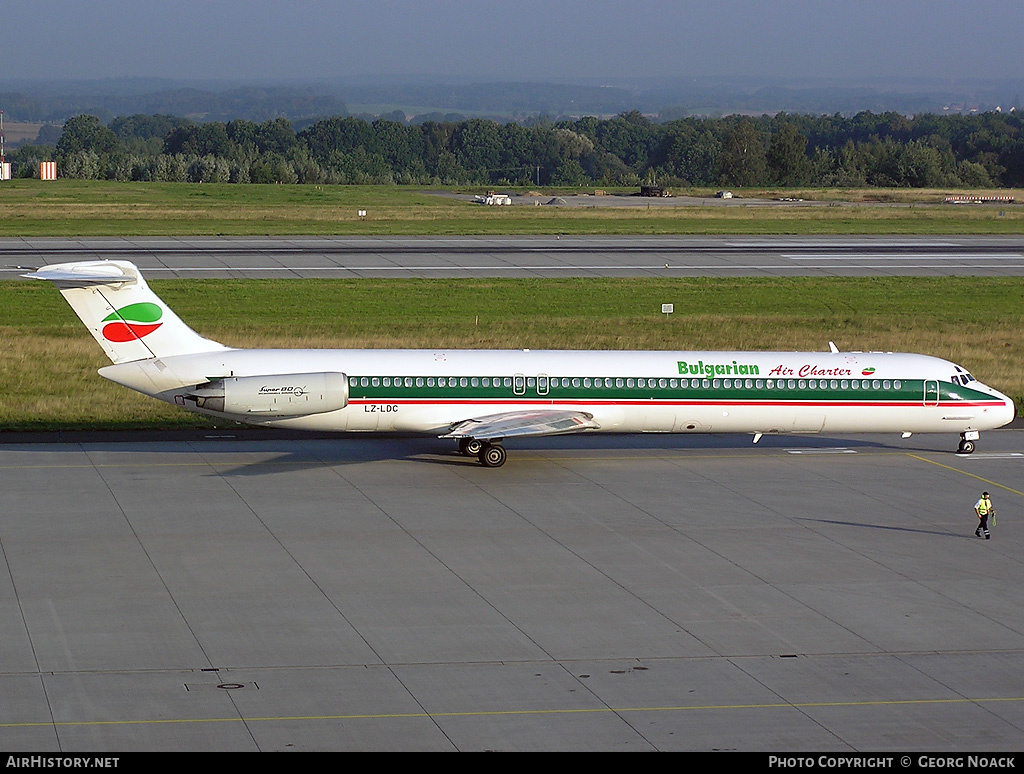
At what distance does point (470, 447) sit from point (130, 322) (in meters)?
8.95

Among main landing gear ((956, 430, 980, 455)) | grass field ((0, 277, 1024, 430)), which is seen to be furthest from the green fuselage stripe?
grass field ((0, 277, 1024, 430))

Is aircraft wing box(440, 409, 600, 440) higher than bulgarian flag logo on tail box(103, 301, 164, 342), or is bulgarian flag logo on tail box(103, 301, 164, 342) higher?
bulgarian flag logo on tail box(103, 301, 164, 342)

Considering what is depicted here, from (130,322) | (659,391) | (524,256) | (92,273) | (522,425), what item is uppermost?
(92,273)

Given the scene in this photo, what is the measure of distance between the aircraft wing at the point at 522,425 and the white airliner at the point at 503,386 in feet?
0.13

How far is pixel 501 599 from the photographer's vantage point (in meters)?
22.6

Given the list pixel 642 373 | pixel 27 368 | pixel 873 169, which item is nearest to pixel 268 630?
pixel 642 373

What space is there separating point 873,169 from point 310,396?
140641 mm

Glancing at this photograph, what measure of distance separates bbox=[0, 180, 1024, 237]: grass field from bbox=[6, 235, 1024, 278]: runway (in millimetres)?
6487

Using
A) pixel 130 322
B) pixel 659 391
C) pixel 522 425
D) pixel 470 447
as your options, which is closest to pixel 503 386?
pixel 522 425

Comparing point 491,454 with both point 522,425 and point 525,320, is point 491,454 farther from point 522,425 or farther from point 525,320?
point 525,320

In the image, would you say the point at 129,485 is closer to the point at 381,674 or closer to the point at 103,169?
the point at 381,674

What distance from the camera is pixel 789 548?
85.7 feet

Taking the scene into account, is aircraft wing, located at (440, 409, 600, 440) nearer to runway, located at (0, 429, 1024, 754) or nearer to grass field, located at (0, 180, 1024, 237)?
runway, located at (0, 429, 1024, 754)

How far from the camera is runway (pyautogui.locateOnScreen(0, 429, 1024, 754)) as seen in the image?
1731 cm
